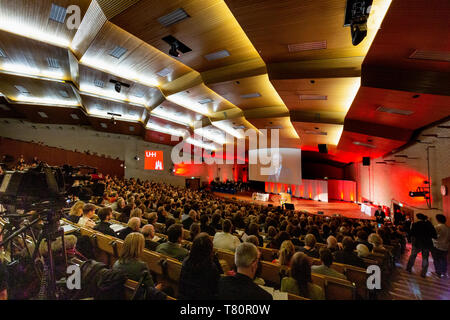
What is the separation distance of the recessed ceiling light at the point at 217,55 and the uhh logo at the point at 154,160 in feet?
48.6

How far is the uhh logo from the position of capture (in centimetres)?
2007

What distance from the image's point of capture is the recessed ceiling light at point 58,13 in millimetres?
6011

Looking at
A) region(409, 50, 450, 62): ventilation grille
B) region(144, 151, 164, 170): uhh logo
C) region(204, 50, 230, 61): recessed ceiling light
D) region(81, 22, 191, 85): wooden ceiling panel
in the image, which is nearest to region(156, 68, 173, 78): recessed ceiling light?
region(81, 22, 191, 85): wooden ceiling panel

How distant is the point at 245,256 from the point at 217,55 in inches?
269

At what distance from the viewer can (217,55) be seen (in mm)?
7137

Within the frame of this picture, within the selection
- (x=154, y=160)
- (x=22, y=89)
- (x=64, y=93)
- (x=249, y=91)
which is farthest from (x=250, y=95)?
(x=154, y=160)

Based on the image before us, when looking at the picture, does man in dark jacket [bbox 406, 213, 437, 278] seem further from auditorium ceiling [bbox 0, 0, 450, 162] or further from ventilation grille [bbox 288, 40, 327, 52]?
ventilation grille [bbox 288, 40, 327, 52]

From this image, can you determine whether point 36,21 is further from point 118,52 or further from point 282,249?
point 282,249

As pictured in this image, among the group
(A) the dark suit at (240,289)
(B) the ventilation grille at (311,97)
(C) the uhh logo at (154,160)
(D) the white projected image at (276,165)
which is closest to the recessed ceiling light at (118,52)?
(B) the ventilation grille at (311,97)

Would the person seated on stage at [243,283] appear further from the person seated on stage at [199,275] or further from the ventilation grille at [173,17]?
the ventilation grille at [173,17]

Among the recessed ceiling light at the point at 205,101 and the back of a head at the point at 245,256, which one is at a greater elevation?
the recessed ceiling light at the point at 205,101

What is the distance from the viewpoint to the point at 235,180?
85.8 ft
